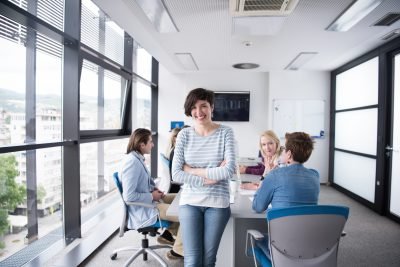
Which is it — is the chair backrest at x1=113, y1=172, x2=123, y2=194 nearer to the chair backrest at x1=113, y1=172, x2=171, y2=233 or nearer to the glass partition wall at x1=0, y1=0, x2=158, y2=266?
the chair backrest at x1=113, y1=172, x2=171, y2=233

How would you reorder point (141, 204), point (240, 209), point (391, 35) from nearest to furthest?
point (240, 209), point (141, 204), point (391, 35)

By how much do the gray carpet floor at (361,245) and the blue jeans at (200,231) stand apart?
1.13 metres

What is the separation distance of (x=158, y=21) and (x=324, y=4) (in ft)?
5.85

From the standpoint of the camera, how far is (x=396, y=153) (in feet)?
12.4

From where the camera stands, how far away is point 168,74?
624 centimetres

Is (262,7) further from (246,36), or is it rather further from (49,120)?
(49,120)

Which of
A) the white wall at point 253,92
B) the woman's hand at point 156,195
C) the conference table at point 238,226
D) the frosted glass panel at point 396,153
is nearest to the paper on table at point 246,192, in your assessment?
the conference table at point 238,226

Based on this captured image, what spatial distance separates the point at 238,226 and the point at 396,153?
2.90 meters

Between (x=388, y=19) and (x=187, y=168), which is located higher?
(x=388, y=19)

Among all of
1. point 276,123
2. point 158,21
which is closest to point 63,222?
point 158,21

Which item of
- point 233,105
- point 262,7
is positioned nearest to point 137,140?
point 262,7


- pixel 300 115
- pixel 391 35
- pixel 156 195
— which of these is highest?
pixel 391 35

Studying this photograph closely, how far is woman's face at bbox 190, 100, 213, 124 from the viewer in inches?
63.7

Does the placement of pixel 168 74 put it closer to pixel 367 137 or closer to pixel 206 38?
pixel 206 38
